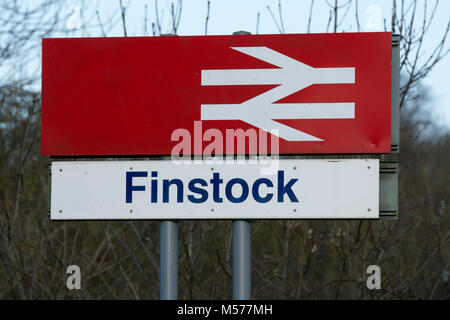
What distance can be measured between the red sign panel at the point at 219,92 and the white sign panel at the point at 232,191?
0.43 feet

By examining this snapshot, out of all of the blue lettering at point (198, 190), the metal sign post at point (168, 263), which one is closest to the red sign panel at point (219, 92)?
the blue lettering at point (198, 190)

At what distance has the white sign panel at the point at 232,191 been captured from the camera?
4.87 meters

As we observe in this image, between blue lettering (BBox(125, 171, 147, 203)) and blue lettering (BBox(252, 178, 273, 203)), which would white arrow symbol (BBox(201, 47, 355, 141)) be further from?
blue lettering (BBox(125, 171, 147, 203))

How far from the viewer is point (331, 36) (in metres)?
5.09

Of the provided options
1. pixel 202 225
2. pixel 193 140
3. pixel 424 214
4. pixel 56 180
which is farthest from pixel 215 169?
pixel 424 214

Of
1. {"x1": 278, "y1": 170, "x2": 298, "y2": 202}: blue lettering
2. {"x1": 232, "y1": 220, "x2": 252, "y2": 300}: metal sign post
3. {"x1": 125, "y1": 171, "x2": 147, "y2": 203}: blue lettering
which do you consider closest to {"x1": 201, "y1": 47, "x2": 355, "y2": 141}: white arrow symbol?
{"x1": 278, "y1": 170, "x2": 298, "y2": 202}: blue lettering

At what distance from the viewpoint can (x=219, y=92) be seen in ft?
16.6

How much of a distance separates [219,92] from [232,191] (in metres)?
0.64

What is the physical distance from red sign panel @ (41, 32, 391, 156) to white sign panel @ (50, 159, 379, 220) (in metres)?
0.13

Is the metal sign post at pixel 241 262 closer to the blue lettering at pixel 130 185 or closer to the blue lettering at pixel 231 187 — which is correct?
the blue lettering at pixel 231 187

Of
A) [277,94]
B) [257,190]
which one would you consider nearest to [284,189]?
[257,190]

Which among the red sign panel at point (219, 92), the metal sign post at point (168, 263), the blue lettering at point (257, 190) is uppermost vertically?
the red sign panel at point (219, 92)

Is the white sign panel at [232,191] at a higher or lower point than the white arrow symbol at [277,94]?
lower

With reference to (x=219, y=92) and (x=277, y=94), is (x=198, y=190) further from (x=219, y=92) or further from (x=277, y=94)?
(x=277, y=94)
